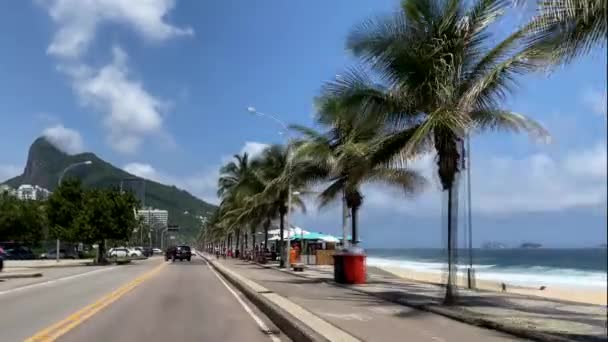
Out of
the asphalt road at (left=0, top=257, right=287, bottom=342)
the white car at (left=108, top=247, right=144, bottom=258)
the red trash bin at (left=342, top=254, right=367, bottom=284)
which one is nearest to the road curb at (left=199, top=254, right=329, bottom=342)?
the asphalt road at (left=0, top=257, right=287, bottom=342)

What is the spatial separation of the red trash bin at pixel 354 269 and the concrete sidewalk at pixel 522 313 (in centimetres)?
449

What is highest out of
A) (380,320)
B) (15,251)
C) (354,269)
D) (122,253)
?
(354,269)

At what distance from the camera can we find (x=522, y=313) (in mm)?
14906

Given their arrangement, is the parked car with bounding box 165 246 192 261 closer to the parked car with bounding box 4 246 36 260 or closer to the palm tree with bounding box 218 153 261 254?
the palm tree with bounding box 218 153 261 254

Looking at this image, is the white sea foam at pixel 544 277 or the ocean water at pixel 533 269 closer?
the white sea foam at pixel 544 277

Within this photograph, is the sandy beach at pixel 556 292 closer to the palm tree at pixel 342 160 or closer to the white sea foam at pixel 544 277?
the white sea foam at pixel 544 277

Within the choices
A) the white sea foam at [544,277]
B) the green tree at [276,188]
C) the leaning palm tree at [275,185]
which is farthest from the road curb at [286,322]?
the leaning palm tree at [275,185]

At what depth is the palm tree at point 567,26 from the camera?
32.3ft

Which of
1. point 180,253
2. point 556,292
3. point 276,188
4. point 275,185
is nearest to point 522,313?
point 556,292

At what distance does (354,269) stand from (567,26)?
17.0 m

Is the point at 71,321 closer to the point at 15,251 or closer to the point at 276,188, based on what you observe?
the point at 276,188

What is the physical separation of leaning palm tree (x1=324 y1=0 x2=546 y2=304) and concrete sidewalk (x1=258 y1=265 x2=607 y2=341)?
1.17 m

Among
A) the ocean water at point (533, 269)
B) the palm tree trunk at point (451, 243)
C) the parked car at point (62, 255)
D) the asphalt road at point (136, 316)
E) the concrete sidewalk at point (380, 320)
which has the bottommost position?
the ocean water at point (533, 269)

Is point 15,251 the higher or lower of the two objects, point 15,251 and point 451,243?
the lower
